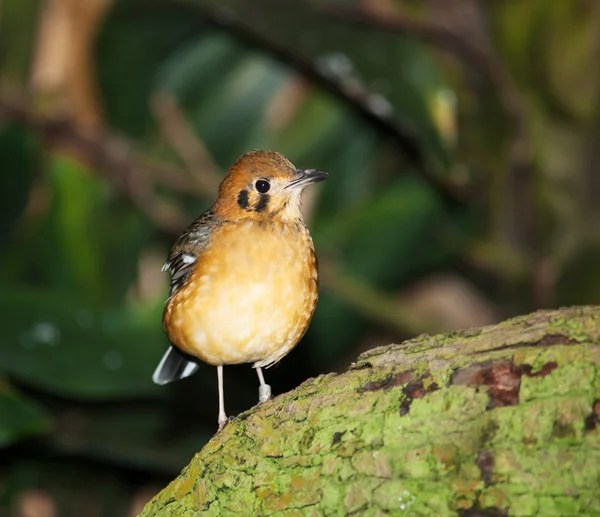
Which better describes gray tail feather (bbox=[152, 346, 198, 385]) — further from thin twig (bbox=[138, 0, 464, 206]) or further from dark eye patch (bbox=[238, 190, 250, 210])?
thin twig (bbox=[138, 0, 464, 206])

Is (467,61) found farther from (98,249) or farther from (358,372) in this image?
(358,372)

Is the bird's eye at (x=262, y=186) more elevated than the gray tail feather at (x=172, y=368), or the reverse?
the bird's eye at (x=262, y=186)

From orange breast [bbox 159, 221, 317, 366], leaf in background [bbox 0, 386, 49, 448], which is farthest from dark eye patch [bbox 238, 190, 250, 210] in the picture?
leaf in background [bbox 0, 386, 49, 448]

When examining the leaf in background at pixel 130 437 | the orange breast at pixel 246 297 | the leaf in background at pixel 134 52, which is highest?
the leaf in background at pixel 134 52

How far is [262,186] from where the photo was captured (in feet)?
13.9

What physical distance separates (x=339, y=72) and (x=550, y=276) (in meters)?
2.29

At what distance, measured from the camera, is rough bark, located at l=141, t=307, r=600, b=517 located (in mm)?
2559

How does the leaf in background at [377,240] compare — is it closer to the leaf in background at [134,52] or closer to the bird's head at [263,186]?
the leaf in background at [134,52]

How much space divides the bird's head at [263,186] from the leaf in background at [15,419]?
2.01 m

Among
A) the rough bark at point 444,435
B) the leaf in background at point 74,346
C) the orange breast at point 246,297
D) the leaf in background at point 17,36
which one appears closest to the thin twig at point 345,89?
the leaf in background at point 17,36

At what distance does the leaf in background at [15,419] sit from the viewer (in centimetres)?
535

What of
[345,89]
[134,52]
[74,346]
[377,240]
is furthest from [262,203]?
[134,52]

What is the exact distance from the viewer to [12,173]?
269 inches

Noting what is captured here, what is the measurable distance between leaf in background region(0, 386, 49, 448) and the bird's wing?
155 cm
